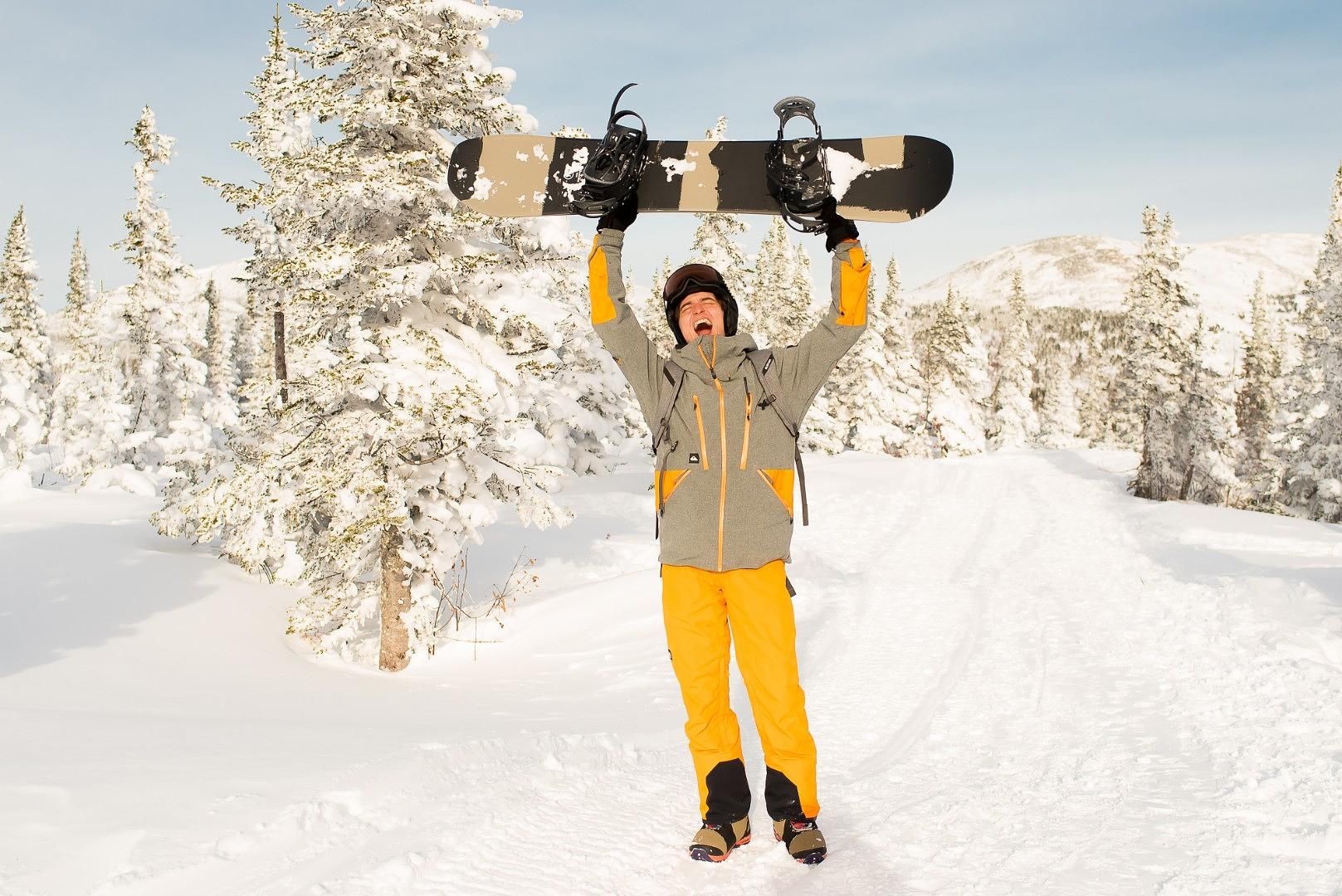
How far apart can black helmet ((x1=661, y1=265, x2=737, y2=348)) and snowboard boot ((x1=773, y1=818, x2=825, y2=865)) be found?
7.52 ft

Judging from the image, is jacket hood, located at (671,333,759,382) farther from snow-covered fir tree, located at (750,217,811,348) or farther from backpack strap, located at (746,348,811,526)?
snow-covered fir tree, located at (750,217,811,348)

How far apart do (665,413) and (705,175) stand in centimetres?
194

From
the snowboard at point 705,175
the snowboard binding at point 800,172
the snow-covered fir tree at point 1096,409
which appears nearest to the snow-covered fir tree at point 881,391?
the snow-covered fir tree at point 1096,409

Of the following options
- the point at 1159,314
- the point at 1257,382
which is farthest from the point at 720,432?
the point at 1257,382

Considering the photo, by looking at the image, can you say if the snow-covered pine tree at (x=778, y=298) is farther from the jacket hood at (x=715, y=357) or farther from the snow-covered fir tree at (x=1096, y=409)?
the snow-covered fir tree at (x=1096, y=409)

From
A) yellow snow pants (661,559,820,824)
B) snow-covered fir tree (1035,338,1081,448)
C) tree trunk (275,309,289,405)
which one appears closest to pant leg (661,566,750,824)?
yellow snow pants (661,559,820,824)

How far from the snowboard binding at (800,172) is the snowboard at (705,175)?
1.12 feet

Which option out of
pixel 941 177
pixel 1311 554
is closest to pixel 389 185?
pixel 941 177

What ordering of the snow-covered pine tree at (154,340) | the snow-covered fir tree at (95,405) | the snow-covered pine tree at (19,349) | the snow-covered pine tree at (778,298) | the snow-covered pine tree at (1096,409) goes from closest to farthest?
the snow-covered pine tree at (154,340) < the snow-covered fir tree at (95,405) < the snow-covered pine tree at (19,349) < the snow-covered pine tree at (778,298) < the snow-covered pine tree at (1096,409)

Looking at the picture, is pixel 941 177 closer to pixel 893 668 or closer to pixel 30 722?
pixel 893 668

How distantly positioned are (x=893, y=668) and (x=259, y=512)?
721cm

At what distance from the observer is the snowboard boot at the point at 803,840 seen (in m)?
3.39

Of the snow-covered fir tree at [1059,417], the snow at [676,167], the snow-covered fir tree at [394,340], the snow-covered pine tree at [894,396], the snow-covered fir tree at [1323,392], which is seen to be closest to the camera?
the snow at [676,167]

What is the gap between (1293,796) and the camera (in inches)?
157
